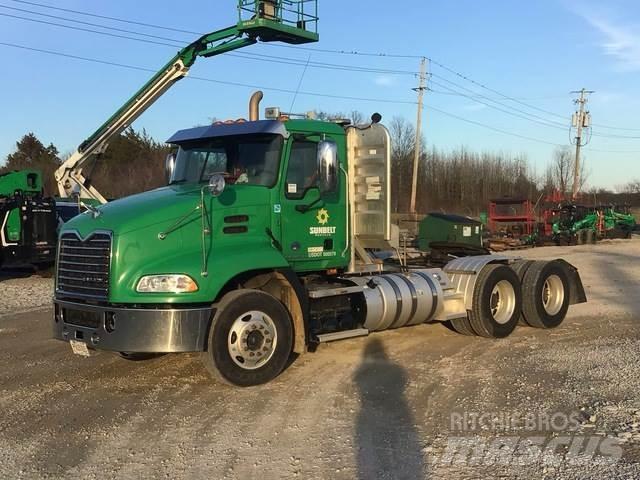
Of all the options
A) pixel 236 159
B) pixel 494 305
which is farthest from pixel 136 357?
pixel 494 305

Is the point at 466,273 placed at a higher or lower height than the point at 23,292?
higher

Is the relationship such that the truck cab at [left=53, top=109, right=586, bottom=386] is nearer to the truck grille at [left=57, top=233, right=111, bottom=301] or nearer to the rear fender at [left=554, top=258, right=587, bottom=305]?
the truck grille at [left=57, top=233, right=111, bottom=301]

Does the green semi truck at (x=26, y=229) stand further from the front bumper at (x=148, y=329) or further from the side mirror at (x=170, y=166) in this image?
the front bumper at (x=148, y=329)

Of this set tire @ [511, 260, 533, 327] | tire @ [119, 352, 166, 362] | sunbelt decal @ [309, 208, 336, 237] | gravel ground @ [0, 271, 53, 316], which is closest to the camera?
sunbelt decal @ [309, 208, 336, 237]

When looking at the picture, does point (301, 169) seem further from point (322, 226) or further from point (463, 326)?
point (463, 326)

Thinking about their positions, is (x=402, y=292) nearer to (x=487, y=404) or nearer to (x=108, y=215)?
(x=487, y=404)

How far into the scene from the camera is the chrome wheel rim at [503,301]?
32.9 feet

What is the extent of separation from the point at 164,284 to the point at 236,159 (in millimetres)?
2014

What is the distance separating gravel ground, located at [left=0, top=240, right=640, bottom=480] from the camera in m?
4.97

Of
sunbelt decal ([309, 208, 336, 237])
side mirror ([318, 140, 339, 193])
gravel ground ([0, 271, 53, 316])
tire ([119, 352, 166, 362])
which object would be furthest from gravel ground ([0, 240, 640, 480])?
gravel ground ([0, 271, 53, 316])

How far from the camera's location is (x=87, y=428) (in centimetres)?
592

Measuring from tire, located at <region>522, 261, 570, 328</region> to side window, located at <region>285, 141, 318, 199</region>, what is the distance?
4345 millimetres

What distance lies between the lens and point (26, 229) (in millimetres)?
18422

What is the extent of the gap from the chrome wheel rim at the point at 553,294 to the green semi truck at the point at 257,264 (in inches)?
36.5
